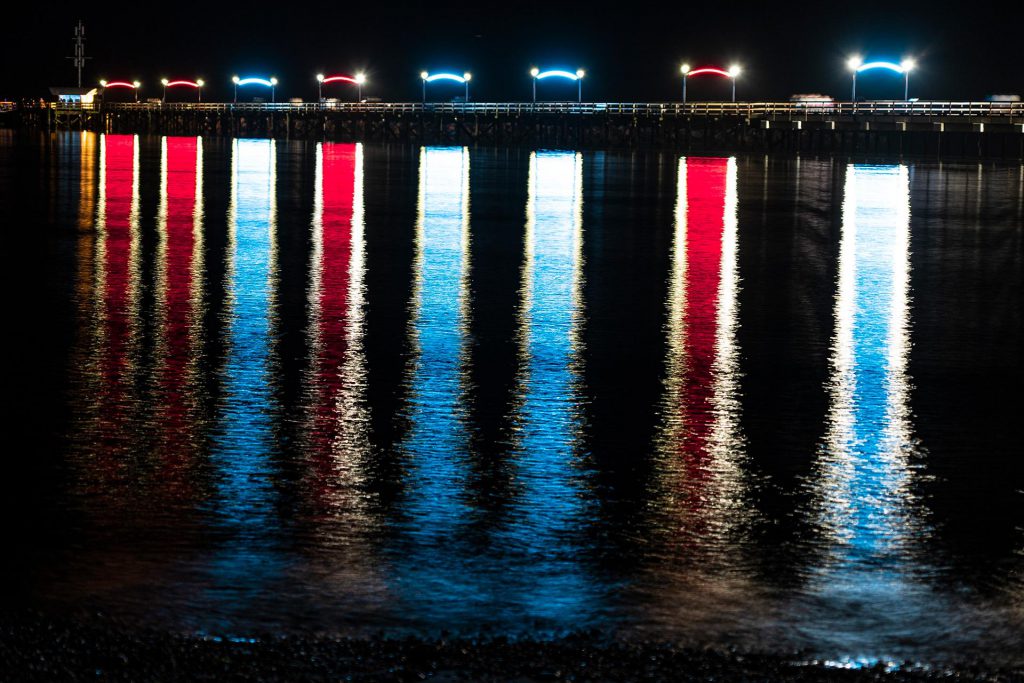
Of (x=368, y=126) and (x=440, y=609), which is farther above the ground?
(x=368, y=126)

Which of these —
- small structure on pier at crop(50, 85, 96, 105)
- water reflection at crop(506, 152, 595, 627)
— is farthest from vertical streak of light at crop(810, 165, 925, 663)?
small structure on pier at crop(50, 85, 96, 105)

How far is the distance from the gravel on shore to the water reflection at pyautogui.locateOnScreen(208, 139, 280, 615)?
48 centimetres

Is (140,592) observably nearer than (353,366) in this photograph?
Yes

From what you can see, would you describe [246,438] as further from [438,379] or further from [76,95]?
[76,95]

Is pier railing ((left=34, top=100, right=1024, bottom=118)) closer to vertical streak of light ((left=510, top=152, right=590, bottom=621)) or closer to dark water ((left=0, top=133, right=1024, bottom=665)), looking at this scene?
dark water ((left=0, top=133, right=1024, bottom=665))

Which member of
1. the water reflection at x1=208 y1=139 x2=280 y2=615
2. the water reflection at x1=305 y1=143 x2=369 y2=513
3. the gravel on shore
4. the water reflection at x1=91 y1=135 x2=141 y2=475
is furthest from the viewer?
the water reflection at x1=91 y1=135 x2=141 y2=475

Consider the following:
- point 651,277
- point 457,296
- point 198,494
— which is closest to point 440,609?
point 198,494

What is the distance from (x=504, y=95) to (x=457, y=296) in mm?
131769

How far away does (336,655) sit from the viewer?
17.1 feet

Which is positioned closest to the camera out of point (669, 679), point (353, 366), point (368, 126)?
point (669, 679)

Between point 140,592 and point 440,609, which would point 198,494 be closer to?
point 140,592

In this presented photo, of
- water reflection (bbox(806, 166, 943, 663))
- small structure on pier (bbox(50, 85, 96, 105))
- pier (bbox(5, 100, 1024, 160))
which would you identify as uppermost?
small structure on pier (bbox(50, 85, 96, 105))

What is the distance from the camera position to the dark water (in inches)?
232

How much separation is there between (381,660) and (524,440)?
3612 millimetres
